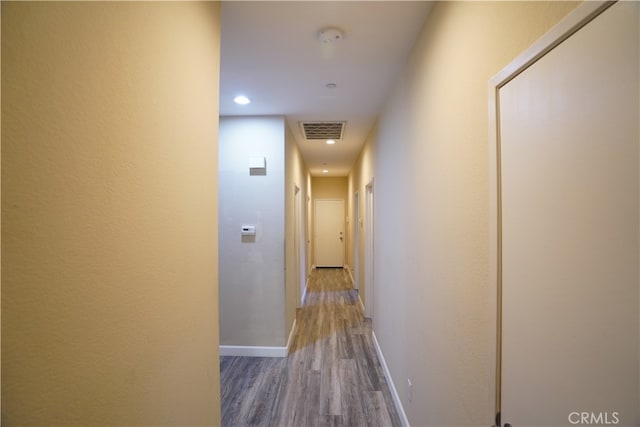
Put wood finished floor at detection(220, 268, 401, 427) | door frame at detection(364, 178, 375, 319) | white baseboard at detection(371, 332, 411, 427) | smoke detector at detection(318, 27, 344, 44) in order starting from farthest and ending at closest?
door frame at detection(364, 178, 375, 319) < wood finished floor at detection(220, 268, 401, 427) < white baseboard at detection(371, 332, 411, 427) < smoke detector at detection(318, 27, 344, 44)

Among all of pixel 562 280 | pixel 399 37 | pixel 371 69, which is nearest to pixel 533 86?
pixel 562 280

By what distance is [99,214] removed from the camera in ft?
2.04

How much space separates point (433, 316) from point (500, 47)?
3.99 feet

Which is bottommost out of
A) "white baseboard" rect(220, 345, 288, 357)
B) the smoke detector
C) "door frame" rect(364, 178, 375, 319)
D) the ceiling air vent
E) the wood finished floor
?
the wood finished floor

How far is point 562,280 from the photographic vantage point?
0.66 metres

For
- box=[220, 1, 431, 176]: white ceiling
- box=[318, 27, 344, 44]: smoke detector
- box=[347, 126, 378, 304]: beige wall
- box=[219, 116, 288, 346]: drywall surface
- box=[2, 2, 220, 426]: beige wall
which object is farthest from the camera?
box=[347, 126, 378, 304]: beige wall

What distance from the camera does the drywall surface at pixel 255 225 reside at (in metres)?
3.02

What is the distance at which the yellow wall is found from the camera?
0.96m

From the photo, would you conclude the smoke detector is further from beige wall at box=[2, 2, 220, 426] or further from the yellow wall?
beige wall at box=[2, 2, 220, 426]

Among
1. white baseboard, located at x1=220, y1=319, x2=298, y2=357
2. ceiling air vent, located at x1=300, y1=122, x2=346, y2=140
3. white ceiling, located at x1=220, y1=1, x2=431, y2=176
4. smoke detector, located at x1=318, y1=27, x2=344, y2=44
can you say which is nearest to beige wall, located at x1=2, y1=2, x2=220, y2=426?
white ceiling, located at x1=220, y1=1, x2=431, y2=176

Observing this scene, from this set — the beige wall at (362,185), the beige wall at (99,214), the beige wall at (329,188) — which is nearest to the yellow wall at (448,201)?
the beige wall at (99,214)

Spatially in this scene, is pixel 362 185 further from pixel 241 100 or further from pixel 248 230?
pixel 241 100

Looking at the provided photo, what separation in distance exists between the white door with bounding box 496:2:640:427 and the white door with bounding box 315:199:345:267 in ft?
23.5

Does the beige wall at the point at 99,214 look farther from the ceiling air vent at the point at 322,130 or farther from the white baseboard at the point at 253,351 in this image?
the ceiling air vent at the point at 322,130
